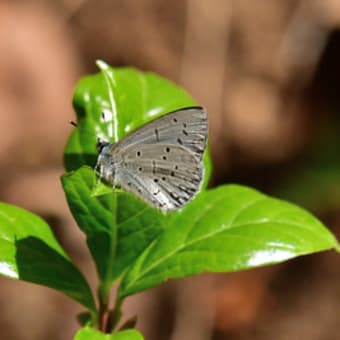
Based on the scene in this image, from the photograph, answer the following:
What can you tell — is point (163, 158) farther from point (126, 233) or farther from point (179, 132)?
point (126, 233)

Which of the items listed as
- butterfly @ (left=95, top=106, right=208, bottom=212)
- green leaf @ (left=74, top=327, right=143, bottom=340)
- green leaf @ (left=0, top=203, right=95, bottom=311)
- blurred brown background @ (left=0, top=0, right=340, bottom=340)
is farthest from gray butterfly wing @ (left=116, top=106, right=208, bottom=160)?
blurred brown background @ (left=0, top=0, right=340, bottom=340)

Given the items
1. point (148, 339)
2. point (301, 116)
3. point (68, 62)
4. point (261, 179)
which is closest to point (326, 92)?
point (301, 116)

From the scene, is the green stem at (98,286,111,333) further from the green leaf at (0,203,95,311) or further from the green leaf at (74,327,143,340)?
the green leaf at (74,327,143,340)

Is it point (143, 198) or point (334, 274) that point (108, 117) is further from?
point (334, 274)

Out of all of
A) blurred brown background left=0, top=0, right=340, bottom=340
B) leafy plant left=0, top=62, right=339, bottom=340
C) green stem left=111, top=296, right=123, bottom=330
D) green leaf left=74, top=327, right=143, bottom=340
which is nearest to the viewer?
green leaf left=74, top=327, right=143, bottom=340

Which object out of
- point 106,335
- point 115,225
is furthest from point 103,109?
point 106,335

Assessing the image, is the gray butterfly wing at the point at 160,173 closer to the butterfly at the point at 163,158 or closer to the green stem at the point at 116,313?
the butterfly at the point at 163,158
